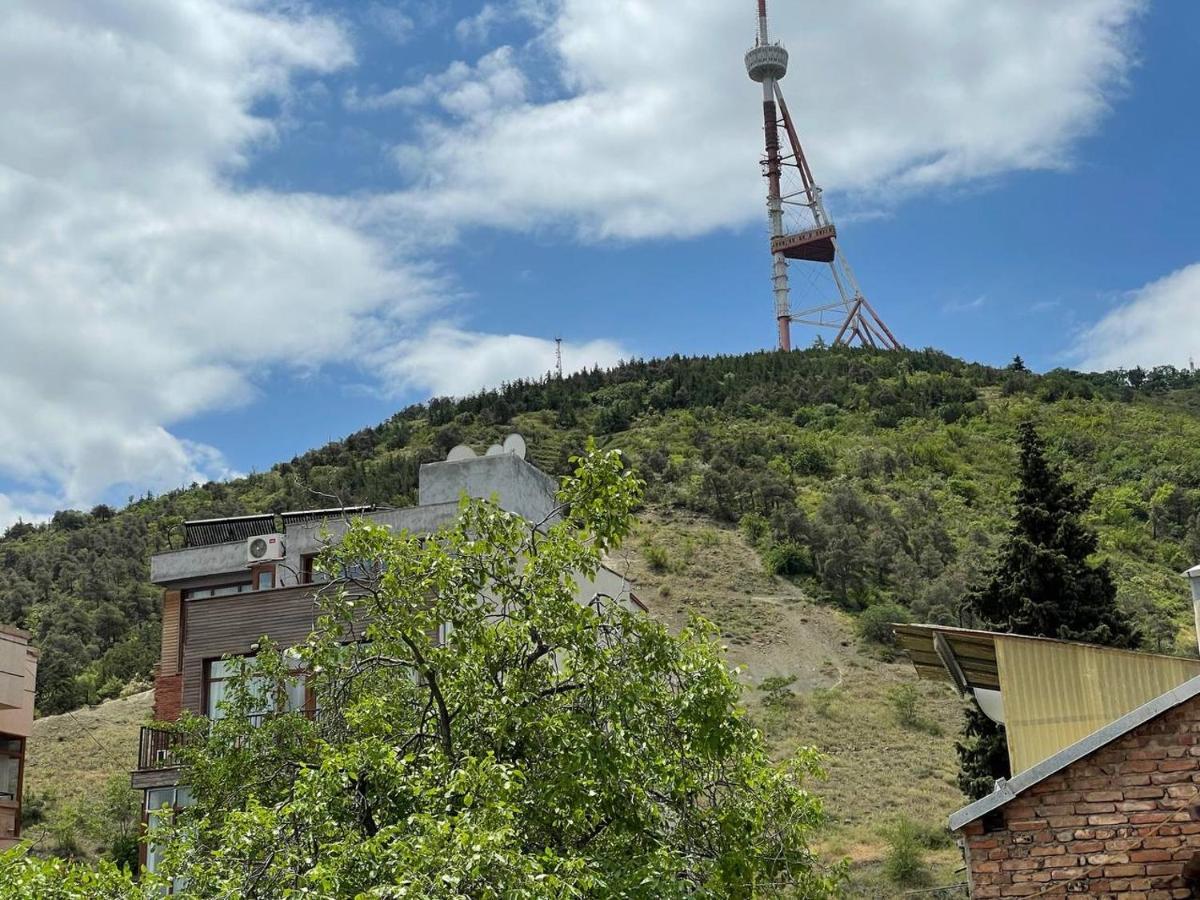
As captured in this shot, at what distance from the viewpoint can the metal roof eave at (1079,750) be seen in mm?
9609

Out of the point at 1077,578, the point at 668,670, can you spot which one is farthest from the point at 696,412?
the point at 668,670

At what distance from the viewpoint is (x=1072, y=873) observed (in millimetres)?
9555

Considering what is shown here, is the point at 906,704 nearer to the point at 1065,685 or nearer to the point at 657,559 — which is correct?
the point at 657,559

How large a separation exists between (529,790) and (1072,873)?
4611mm

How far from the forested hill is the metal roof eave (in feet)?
120

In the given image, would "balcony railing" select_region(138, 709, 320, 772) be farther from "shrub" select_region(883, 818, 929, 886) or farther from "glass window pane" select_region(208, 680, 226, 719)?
"shrub" select_region(883, 818, 929, 886)

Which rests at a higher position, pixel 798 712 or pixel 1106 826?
pixel 798 712

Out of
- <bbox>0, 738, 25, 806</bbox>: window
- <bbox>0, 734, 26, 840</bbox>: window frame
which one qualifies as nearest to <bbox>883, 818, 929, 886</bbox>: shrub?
→ <bbox>0, 734, 26, 840</bbox>: window frame

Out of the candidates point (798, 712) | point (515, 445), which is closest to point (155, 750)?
point (515, 445)

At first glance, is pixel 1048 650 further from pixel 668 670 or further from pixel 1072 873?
pixel 668 670

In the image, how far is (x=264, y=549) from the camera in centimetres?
2425

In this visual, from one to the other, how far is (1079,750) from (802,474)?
64.7 m

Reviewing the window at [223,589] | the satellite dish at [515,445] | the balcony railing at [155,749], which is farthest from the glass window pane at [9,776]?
the satellite dish at [515,445]

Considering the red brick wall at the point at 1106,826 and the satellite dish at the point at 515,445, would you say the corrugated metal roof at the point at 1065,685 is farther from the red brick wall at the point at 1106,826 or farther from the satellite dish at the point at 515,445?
the satellite dish at the point at 515,445
